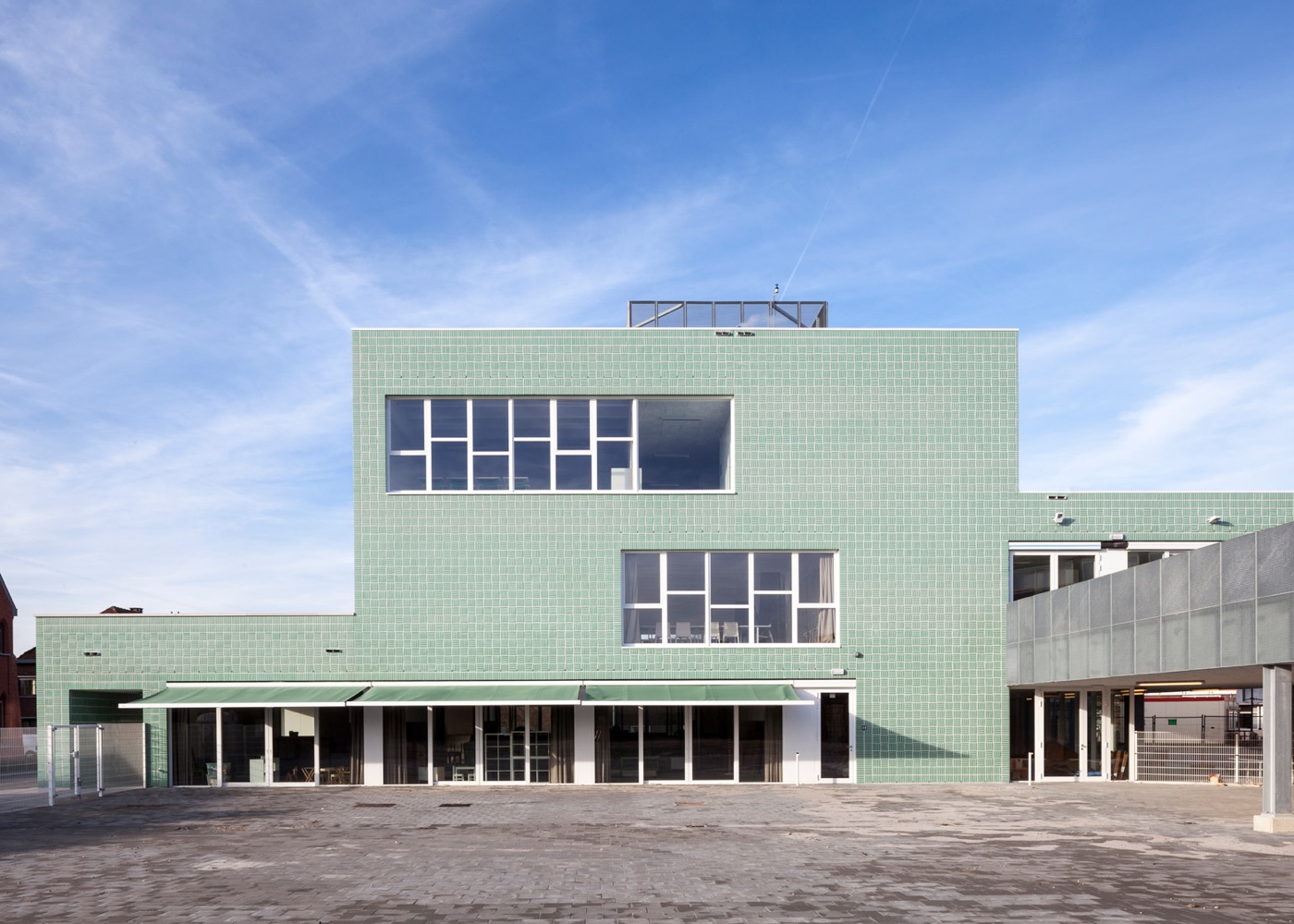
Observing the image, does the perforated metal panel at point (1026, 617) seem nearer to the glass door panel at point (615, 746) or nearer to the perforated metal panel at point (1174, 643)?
the perforated metal panel at point (1174, 643)

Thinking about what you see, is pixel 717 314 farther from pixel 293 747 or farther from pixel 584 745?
pixel 293 747

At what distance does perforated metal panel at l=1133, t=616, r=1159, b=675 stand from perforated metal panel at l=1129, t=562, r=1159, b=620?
0.13 meters

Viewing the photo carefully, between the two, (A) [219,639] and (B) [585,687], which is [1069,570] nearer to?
(B) [585,687]

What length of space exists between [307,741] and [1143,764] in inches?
771

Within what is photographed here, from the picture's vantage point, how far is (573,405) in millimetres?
24094

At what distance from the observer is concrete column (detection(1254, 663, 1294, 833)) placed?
15.9m

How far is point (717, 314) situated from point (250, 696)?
14102 millimetres

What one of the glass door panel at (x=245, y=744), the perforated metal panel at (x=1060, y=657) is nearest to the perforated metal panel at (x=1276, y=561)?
the perforated metal panel at (x=1060, y=657)

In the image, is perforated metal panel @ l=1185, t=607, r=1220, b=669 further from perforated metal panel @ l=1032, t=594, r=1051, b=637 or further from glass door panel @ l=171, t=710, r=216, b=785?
glass door panel @ l=171, t=710, r=216, b=785

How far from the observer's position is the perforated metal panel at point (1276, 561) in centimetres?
1435

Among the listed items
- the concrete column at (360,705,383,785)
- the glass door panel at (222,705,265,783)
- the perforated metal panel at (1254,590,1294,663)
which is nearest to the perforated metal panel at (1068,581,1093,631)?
the perforated metal panel at (1254,590,1294,663)

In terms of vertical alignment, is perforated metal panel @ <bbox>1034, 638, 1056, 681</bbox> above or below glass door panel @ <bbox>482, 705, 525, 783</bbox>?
above

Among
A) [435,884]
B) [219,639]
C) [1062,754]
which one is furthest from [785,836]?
[219,639]

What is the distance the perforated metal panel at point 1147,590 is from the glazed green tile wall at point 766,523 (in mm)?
5398
